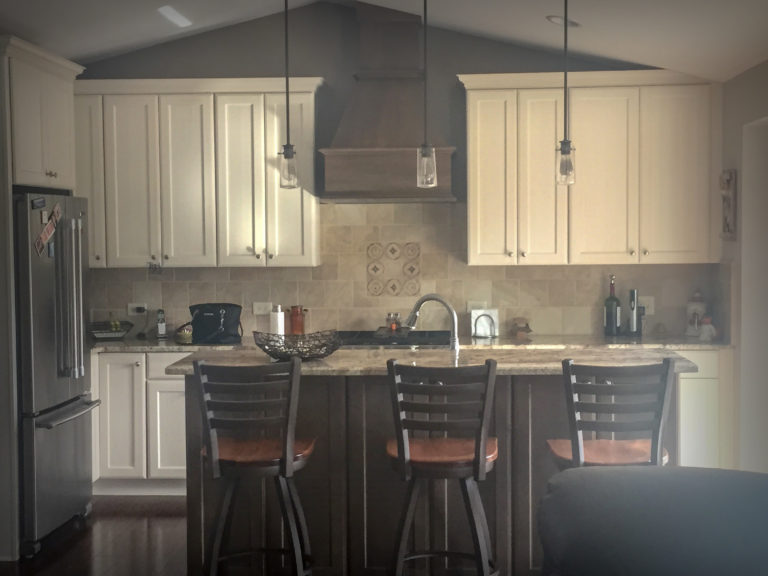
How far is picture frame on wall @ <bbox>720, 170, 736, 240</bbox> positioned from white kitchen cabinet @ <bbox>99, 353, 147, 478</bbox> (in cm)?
346

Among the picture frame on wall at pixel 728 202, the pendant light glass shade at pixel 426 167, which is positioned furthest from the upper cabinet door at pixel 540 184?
the pendant light glass shade at pixel 426 167

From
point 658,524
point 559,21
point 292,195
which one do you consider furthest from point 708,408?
point 658,524

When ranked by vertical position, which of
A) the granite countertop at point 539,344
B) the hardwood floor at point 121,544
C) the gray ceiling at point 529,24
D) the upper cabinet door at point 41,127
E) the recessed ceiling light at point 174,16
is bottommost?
the hardwood floor at point 121,544

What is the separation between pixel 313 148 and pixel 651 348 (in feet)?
7.55

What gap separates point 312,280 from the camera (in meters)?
6.39

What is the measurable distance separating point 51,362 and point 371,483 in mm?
1913

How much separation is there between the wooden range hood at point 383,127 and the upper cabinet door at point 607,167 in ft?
2.65

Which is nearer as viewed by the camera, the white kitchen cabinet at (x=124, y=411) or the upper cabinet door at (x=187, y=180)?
the white kitchen cabinet at (x=124, y=411)

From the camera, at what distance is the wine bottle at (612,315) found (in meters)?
6.12

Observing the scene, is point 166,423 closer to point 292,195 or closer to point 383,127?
point 292,195

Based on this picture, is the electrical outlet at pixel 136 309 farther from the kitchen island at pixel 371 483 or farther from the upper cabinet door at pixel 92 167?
the kitchen island at pixel 371 483

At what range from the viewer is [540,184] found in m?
5.92

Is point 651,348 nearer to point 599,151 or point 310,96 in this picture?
point 599,151

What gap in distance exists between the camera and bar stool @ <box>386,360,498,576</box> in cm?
370
